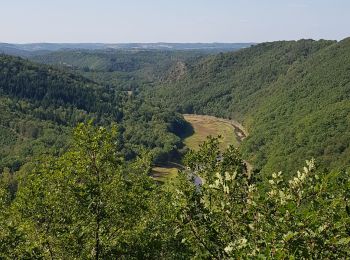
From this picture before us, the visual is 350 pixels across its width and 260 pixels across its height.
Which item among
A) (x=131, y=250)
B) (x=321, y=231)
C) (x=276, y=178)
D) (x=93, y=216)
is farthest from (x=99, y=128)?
(x=321, y=231)

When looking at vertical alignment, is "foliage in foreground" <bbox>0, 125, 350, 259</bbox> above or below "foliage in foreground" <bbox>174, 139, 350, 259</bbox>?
below

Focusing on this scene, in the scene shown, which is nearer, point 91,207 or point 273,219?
point 273,219

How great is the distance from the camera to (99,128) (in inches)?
1102

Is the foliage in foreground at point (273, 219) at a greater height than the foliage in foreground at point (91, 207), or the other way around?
the foliage in foreground at point (273, 219)

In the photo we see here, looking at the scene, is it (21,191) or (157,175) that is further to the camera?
(157,175)

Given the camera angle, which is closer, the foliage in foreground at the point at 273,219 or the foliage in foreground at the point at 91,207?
the foliage in foreground at the point at 273,219

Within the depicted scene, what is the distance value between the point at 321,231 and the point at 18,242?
1883cm

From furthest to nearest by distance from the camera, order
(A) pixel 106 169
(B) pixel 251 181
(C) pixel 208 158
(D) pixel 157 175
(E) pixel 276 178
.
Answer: (D) pixel 157 175 < (C) pixel 208 158 < (A) pixel 106 169 < (B) pixel 251 181 < (E) pixel 276 178

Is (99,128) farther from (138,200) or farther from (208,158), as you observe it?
(208,158)

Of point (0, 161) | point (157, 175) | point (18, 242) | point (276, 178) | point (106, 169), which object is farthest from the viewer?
point (157, 175)

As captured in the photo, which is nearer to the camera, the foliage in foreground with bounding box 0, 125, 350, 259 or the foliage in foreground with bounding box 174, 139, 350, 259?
the foliage in foreground with bounding box 174, 139, 350, 259

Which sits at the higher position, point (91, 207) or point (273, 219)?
point (273, 219)

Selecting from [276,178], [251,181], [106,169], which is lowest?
[106,169]

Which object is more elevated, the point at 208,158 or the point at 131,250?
the point at 208,158
